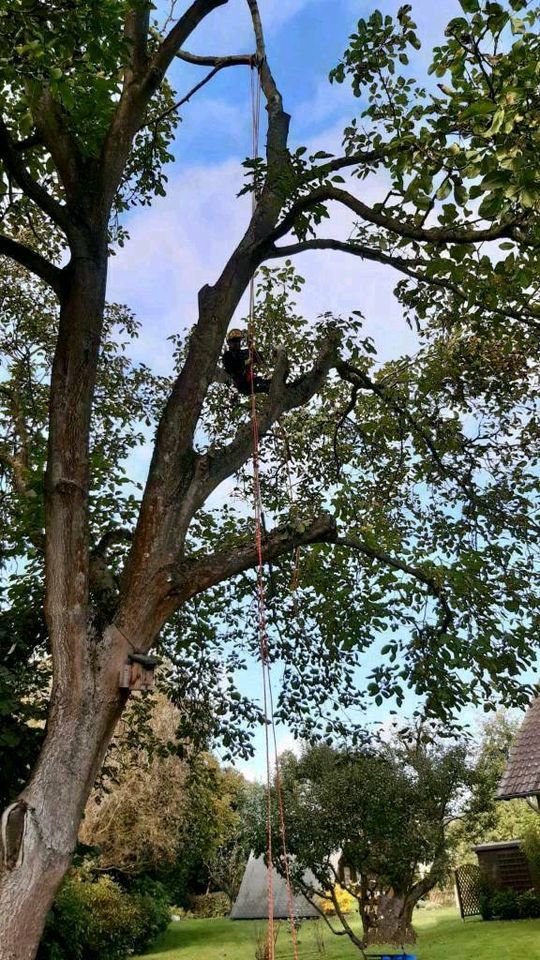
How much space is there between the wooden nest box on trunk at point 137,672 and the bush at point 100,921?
25.3ft

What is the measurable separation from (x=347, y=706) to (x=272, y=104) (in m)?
6.66

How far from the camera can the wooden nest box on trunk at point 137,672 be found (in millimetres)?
4625

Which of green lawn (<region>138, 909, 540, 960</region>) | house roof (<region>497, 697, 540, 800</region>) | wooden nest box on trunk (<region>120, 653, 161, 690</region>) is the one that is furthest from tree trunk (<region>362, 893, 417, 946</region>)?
wooden nest box on trunk (<region>120, 653, 161, 690</region>)

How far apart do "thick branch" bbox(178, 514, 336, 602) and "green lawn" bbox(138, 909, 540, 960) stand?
10.2 m

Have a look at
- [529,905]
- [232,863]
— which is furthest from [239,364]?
[232,863]

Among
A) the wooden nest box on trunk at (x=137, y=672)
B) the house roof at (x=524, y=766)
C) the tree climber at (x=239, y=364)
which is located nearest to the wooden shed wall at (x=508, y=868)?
the house roof at (x=524, y=766)

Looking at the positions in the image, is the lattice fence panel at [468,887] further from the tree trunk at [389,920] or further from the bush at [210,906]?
the bush at [210,906]

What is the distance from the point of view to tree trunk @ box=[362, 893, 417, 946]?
14.0 metres

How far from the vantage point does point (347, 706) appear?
8.27 meters

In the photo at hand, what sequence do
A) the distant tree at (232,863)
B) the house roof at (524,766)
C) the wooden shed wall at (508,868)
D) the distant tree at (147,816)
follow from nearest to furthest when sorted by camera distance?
the house roof at (524,766) → the distant tree at (147,816) → the wooden shed wall at (508,868) → the distant tree at (232,863)

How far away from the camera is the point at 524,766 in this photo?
41.1 feet

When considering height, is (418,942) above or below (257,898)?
below

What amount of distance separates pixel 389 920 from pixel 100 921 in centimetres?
629

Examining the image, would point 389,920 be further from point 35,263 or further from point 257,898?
point 35,263
